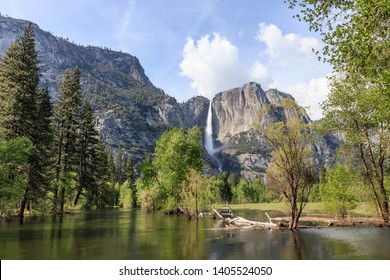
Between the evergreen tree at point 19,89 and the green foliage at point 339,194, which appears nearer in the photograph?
the evergreen tree at point 19,89

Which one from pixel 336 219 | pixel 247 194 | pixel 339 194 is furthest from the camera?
pixel 247 194

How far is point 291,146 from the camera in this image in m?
28.9

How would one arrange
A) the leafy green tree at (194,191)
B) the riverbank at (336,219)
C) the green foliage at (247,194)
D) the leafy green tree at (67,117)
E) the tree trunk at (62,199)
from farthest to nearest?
1. the green foliage at (247,194)
2. the leafy green tree at (67,117)
3. the tree trunk at (62,199)
4. the leafy green tree at (194,191)
5. the riverbank at (336,219)

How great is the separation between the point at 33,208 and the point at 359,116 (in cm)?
4134

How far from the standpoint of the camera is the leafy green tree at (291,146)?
28.6m

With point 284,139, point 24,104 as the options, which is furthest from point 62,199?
point 284,139

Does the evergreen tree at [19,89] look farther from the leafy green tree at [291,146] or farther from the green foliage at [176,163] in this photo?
the leafy green tree at [291,146]

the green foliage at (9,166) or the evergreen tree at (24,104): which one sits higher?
the evergreen tree at (24,104)

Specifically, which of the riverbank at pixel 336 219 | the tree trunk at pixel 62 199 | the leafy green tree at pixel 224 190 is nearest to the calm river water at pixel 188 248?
the riverbank at pixel 336 219

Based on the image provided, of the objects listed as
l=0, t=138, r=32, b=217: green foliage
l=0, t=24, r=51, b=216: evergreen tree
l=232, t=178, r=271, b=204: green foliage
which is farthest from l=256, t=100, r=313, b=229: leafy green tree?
l=232, t=178, r=271, b=204: green foliage

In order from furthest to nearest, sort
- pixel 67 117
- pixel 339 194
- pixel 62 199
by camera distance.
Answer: pixel 67 117
pixel 62 199
pixel 339 194

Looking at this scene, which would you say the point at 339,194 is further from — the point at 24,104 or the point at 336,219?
the point at 24,104

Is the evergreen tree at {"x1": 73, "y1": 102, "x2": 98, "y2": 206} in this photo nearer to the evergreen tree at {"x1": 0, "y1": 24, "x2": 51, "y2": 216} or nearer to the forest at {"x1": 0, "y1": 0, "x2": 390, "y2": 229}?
the forest at {"x1": 0, "y1": 0, "x2": 390, "y2": 229}

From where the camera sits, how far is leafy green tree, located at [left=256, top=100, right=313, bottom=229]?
28625 mm
